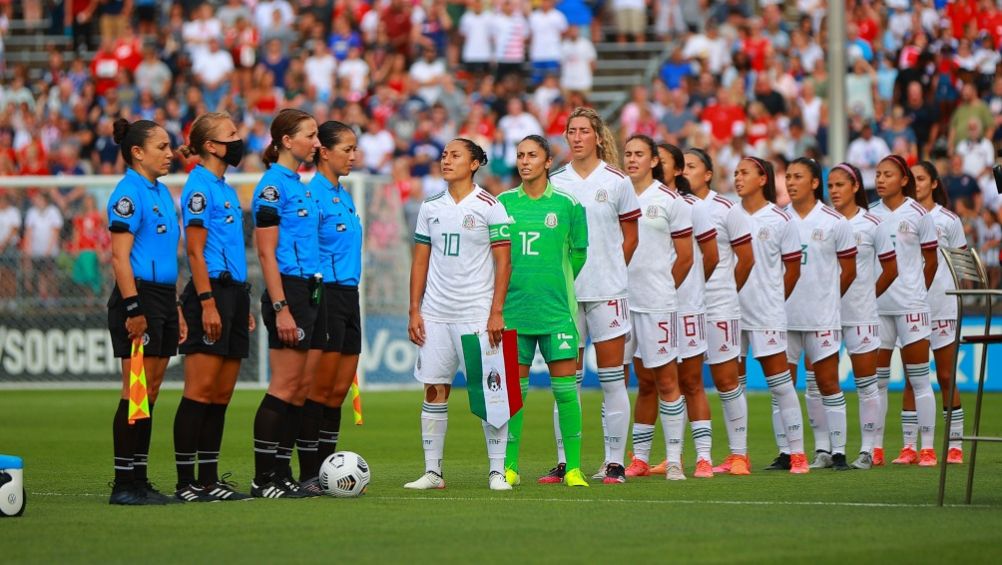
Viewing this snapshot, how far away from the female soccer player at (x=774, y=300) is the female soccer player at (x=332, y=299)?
11.1 feet

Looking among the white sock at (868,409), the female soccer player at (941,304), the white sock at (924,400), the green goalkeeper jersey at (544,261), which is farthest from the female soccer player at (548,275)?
the female soccer player at (941,304)

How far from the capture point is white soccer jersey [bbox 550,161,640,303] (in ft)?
36.7

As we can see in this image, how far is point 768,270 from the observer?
12.5 meters

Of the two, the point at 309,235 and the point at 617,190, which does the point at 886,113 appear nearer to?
the point at 617,190

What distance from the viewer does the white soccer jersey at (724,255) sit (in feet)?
39.6

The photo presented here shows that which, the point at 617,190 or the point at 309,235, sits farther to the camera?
the point at 617,190

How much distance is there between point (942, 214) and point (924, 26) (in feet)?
42.5

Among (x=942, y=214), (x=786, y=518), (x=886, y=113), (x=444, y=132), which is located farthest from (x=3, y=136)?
(x=786, y=518)

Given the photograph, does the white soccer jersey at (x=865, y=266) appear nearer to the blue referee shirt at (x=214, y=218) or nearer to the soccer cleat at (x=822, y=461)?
the soccer cleat at (x=822, y=461)

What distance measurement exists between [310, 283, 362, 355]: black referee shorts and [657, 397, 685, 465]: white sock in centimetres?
233

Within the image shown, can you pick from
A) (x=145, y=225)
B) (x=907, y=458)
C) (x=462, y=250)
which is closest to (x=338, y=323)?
(x=462, y=250)

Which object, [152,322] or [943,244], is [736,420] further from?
[152,322]

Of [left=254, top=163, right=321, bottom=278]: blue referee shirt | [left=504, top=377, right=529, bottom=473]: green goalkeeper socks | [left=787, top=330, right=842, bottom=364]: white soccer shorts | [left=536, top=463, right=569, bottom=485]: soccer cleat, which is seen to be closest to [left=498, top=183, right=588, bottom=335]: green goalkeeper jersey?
[left=504, top=377, right=529, bottom=473]: green goalkeeper socks

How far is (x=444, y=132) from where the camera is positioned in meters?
27.5
